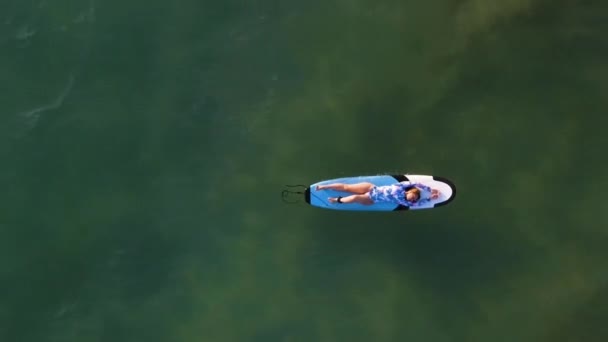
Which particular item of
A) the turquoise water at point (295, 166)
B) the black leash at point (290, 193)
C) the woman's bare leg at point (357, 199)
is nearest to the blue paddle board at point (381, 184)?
the woman's bare leg at point (357, 199)

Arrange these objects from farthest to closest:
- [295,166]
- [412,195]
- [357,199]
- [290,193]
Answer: [295,166] → [290,193] → [357,199] → [412,195]

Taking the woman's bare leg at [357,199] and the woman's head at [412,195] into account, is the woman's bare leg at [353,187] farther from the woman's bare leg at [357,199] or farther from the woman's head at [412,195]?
the woman's head at [412,195]

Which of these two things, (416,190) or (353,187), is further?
(353,187)

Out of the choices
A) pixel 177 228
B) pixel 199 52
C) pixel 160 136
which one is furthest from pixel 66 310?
pixel 199 52

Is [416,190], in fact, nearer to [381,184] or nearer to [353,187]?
[381,184]

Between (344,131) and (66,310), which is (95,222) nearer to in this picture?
(66,310)

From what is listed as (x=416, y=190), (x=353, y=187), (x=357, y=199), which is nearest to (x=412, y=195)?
(x=416, y=190)
